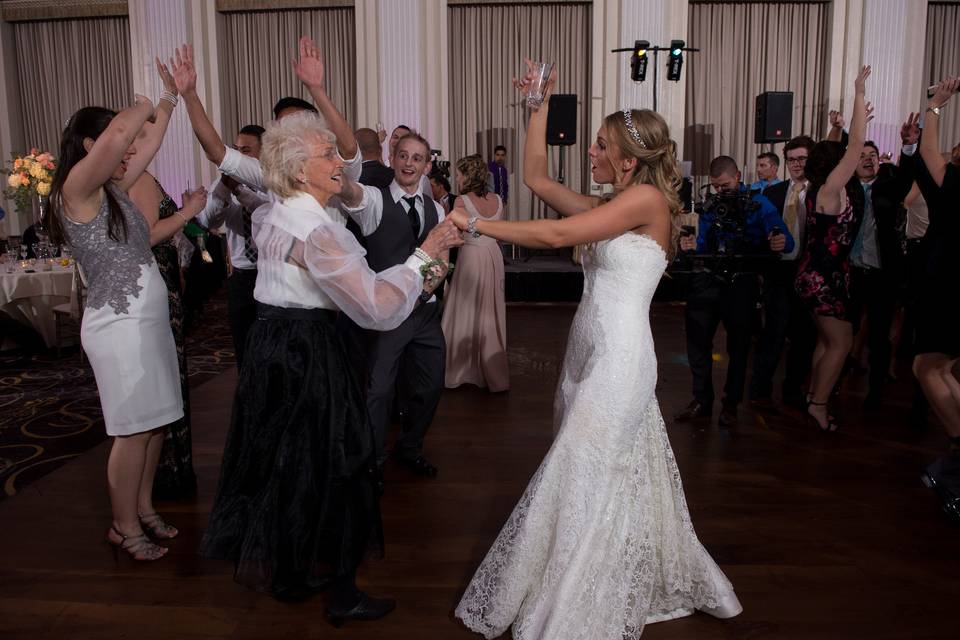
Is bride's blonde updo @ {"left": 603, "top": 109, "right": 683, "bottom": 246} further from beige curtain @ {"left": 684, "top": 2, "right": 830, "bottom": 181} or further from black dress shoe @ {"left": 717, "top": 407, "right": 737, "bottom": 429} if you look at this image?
beige curtain @ {"left": 684, "top": 2, "right": 830, "bottom": 181}

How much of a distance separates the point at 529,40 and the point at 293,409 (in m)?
9.71

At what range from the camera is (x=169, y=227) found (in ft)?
8.91

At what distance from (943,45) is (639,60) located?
4908 mm

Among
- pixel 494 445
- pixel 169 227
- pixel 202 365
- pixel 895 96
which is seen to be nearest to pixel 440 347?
pixel 494 445

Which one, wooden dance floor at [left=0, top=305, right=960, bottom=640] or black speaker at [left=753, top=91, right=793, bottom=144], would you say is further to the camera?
black speaker at [left=753, top=91, right=793, bottom=144]

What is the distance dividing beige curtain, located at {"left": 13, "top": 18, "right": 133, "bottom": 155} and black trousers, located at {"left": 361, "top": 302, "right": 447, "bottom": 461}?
1002 cm

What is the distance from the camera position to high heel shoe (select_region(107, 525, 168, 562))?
2.56 m

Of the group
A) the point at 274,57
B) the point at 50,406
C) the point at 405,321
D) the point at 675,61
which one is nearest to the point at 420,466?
the point at 405,321

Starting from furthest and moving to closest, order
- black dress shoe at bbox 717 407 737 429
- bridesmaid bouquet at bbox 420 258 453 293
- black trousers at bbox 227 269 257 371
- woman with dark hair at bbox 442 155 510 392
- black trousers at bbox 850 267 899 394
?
1. woman with dark hair at bbox 442 155 510 392
2. black trousers at bbox 850 267 899 394
3. black dress shoe at bbox 717 407 737 429
4. black trousers at bbox 227 269 257 371
5. bridesmaid bouquet at bbox 420 258 453 293

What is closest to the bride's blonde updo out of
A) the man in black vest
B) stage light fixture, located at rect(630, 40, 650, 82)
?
the man in black vest

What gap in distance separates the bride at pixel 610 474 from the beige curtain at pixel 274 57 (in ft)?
30.4

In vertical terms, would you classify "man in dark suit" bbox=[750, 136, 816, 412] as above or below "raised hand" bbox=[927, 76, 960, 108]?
below

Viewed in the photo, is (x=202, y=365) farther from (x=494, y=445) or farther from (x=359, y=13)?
(x=359, y=13)

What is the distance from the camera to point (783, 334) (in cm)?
421
